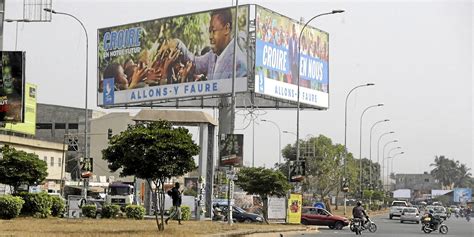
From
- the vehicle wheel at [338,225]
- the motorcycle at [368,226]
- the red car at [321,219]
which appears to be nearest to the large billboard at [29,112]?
the red car at [321,219]

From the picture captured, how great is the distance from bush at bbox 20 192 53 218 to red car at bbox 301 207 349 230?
1717cm

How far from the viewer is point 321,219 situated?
46375 mm

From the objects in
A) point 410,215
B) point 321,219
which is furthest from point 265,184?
point 410,215

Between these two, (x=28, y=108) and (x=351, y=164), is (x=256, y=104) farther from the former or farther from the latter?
(x=351, y=164)

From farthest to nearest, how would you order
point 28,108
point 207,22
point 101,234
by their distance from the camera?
point 28,108, point 207,22, point 101,234

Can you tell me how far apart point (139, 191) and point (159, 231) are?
944 inches

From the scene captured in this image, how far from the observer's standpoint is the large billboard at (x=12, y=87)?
32.2 metres

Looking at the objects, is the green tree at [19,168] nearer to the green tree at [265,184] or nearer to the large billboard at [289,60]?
the green tree at [265,184]

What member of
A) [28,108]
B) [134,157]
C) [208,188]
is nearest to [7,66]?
[134,157]

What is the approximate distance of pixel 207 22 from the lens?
176ft

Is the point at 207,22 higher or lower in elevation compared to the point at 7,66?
higher

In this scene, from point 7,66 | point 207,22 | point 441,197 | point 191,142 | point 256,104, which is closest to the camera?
point 191,142

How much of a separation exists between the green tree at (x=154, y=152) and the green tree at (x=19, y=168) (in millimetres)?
10473

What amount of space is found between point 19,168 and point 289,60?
24296 millimetres
